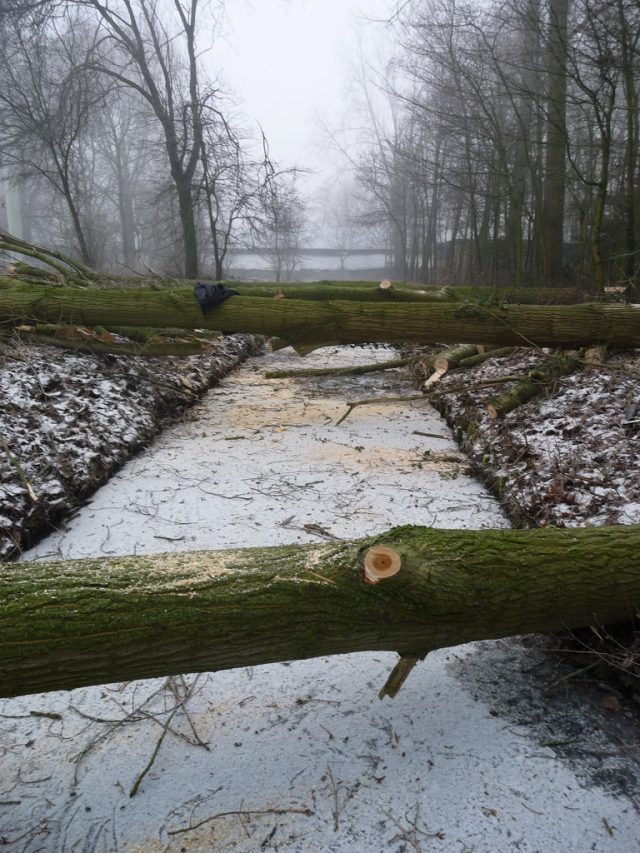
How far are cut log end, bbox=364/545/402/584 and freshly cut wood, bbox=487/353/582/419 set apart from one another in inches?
140

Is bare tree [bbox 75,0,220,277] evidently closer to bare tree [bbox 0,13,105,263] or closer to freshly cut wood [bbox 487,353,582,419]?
bare tree [bbox 0,13,105,263]

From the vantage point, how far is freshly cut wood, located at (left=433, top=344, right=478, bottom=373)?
670 cm

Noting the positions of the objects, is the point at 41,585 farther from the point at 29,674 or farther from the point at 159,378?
the point at 159,378

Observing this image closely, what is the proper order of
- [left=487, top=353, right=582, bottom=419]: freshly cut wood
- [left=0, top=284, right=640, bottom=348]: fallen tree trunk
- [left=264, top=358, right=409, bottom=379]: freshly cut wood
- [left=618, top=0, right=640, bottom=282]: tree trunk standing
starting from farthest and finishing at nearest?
[left=264, top=358, right=409, bottom=379]: freshly cut wood → [left=618, top=0, right=640, bottom=282]: tree trunk standing → [left=0, top=284, right=640, bottom=348]: fallen tree trunk → [left=487, top=353, right=582, bottom=419]: freshly cut wood

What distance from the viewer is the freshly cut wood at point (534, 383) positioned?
5.18 m

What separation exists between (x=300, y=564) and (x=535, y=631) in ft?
3.48

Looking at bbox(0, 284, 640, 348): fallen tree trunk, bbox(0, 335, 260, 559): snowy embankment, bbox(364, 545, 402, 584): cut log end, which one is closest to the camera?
bbox(364, 545, 402, 584): cut log end

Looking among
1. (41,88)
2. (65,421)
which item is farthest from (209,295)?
(41,88)

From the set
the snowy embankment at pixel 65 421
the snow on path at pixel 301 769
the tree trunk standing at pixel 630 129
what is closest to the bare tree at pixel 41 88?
the snowy embankment at pixel 65 421

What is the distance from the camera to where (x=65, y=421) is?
4629mm

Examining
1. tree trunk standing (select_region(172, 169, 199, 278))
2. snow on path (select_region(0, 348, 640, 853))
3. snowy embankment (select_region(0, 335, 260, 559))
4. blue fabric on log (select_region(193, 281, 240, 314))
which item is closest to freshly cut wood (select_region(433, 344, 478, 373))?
blue fabric on log (select_region(193, 281, 240, 314))

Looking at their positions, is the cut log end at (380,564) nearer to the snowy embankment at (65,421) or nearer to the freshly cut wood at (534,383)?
the snowy embankment at (65,421)

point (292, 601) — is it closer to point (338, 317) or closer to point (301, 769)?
point (301, 769)

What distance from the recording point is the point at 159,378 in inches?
262
